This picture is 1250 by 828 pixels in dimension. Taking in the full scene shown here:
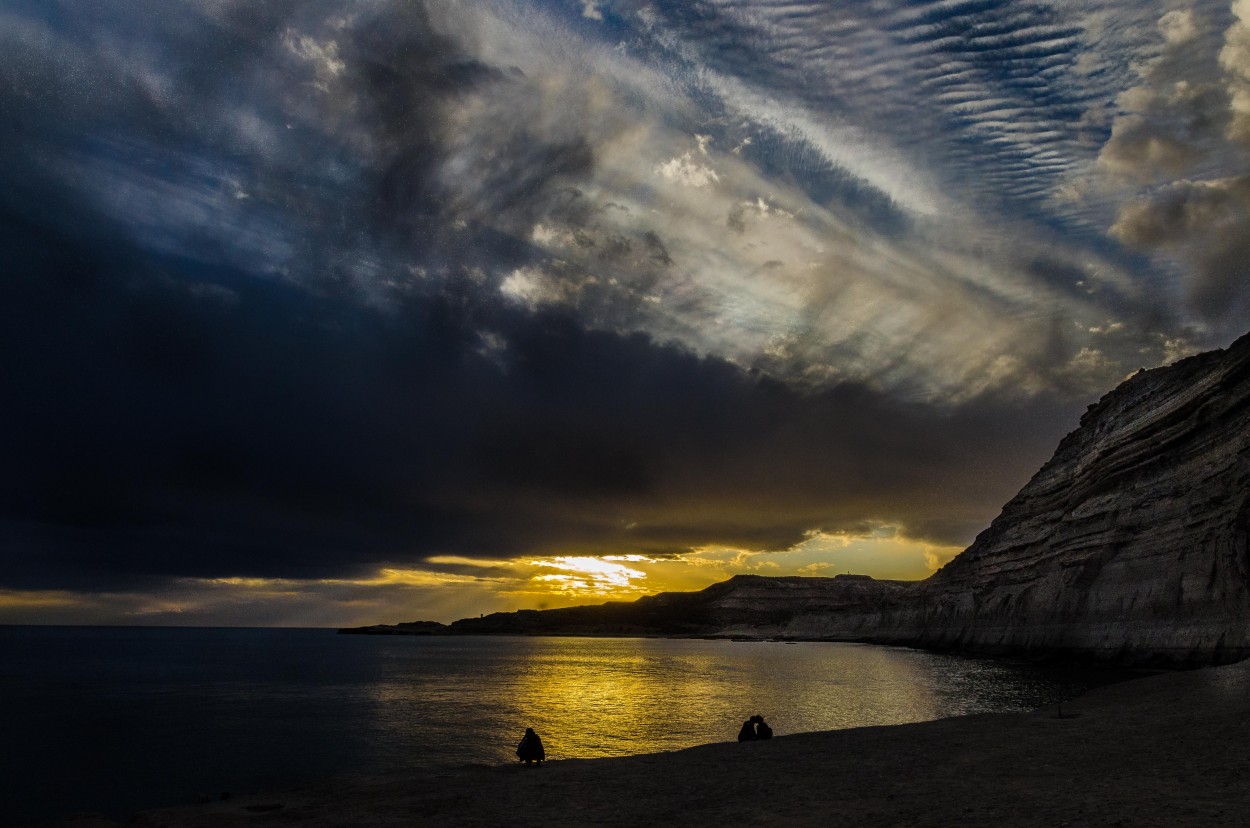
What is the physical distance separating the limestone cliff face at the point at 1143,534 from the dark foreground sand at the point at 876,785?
1158 inches

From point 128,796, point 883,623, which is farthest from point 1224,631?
point 883,623

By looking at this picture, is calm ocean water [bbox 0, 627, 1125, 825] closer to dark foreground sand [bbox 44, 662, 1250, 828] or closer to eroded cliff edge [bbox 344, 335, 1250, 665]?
eroded cliff edge [bbox 344, 335, 1250, 665]

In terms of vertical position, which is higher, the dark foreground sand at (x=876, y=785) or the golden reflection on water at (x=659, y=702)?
the dark foreground sand at (x=876, y=785)

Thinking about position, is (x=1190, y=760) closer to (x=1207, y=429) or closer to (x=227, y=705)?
(x=1207, y=429)

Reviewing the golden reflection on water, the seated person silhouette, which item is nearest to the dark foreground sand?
the seated person silhouette

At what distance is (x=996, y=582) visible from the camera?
98188mm

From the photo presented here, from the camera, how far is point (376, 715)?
155 feet

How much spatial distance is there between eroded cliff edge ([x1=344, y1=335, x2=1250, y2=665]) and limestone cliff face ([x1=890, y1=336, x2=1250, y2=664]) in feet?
0.42

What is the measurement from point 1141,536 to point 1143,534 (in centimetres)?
33

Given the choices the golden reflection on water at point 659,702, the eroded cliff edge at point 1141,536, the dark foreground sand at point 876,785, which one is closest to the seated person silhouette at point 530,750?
the dark foreground sand at point 876,785

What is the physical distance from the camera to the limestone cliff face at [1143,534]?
2019 inches

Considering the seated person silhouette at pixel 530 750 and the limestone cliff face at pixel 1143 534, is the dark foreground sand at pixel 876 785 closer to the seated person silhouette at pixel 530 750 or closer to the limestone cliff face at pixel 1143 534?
the seated person silhouette at pixel 530 750

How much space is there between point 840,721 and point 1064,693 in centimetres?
1724

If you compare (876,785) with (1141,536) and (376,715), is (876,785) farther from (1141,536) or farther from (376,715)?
(1141,536)
